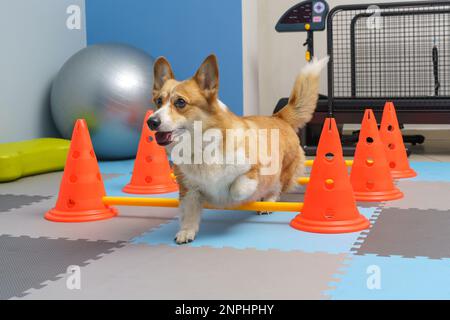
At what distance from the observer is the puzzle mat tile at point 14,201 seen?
11.0 feet

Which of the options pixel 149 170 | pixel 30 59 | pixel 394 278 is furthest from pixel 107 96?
pixel 394 278

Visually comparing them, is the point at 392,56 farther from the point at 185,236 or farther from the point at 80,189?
the point at 185,236

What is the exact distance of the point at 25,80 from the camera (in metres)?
5.18

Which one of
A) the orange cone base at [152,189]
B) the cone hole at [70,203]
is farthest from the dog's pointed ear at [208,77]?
the orange cone base at [152,189]

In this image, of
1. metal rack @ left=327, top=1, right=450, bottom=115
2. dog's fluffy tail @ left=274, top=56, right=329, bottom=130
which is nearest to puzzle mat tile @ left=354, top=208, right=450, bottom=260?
dog's fluffy tail @ left=274, top=56, right=329, bottom=130

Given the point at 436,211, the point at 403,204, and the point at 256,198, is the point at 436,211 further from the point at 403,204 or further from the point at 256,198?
the point at 256,198

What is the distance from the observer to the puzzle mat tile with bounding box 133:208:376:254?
2432 millimetres

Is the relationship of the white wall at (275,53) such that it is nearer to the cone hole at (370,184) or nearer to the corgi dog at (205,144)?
the cone hole at (370,184)

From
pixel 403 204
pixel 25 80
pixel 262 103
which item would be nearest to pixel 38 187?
pixel 25 80

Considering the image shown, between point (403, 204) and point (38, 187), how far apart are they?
7.77 ft

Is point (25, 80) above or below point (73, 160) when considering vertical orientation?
above

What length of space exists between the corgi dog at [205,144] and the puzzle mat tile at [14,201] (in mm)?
1227

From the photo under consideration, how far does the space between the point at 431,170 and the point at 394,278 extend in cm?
255

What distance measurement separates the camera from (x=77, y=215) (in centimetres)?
298
